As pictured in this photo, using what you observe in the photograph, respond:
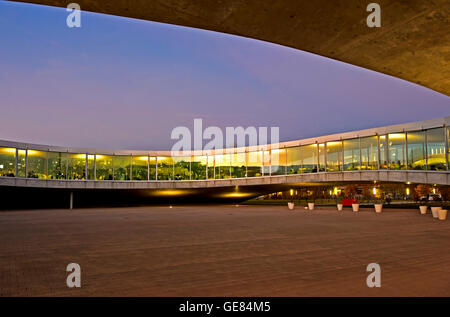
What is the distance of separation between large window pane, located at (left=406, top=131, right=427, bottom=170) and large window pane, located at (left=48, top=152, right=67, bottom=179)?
33.5m

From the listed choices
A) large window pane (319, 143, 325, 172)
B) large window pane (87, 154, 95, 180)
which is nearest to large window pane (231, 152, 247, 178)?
large window pane (319, 143, 325, 172)

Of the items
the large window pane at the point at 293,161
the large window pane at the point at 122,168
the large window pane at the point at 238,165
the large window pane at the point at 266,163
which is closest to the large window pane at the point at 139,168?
the large window pane at the point at 122,168

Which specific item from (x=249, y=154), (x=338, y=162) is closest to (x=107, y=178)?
Result: (x=249, y=154)

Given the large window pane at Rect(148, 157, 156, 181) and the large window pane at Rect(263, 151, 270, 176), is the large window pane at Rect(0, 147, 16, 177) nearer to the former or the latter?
the large window pane at Rect(148, 157, 156, 181)

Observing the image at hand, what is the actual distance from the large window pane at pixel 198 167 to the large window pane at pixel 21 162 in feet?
58.5

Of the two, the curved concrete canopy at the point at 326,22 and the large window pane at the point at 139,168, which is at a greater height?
the curved concrete canopy at the point at 326,22

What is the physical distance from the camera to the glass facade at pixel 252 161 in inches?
990

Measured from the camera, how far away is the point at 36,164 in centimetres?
3378

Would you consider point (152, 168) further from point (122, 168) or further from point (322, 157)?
point (322, 157)

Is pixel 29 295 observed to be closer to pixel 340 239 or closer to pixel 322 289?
pixel 322 289

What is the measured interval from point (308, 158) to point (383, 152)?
24.9ft

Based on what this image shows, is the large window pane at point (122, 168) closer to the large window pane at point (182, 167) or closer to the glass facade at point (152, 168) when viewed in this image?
the glass facade at point (152, 168)

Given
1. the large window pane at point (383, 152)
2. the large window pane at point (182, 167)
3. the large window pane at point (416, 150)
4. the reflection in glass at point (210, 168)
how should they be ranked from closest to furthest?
1. the large window pane at point (416, 150)
2. the large window pane at point (383, 152)
3. the reflection in glass at point (210, 168)
4. the large window pane at point (182, 167)

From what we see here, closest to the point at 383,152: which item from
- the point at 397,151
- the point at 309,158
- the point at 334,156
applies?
the point at 397,151
